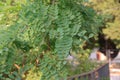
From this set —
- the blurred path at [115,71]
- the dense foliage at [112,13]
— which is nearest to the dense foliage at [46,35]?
the dense foliage at [112,13]

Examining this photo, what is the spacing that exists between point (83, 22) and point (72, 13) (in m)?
0.12

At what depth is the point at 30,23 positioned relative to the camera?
1.31 meters

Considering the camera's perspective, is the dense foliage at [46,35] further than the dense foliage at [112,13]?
No

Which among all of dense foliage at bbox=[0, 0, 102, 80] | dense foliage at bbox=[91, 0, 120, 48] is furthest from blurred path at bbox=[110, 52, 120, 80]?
dense foliage at bbox=[0, 0, 102, 80]

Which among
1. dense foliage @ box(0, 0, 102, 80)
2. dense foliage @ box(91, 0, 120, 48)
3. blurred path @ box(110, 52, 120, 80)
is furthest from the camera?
blurred path @ box(110, 52, 120, 80)

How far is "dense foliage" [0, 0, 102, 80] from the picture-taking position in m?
1.29

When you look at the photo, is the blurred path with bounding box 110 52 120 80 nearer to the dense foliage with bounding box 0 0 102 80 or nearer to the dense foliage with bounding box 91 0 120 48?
the dense foliage with bounding box 91 0 120 48

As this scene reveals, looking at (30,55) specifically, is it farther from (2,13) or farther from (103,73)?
(103,73)

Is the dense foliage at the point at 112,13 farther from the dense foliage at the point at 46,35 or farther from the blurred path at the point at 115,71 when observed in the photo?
the dense foliage at the point at 46,35

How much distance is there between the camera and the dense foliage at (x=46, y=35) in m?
1.29

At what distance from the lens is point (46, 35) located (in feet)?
4.41

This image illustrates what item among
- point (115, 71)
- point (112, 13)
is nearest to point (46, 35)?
point (112, 13)

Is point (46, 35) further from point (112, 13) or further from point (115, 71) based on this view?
point (115, 71)

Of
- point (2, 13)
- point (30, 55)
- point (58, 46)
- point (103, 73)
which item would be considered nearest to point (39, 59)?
point (30, 55)
